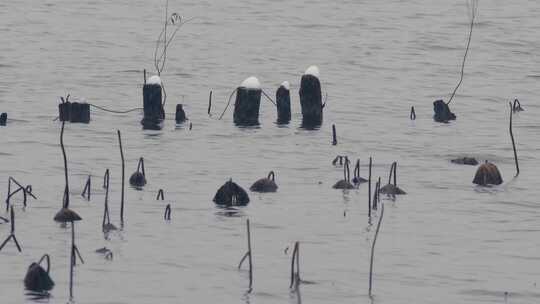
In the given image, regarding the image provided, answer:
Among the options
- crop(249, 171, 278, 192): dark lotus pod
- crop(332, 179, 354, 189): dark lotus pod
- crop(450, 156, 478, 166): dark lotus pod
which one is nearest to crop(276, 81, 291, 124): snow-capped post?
crop(450, 156, 478, 166): dark lotus pod

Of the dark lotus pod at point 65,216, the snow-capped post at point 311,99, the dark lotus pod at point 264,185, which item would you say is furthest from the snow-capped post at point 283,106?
the dark lotus pod at point 65,216

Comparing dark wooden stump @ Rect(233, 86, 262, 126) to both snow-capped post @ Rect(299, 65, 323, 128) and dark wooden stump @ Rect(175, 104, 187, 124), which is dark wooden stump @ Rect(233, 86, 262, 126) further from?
dark wooden stump @ Rect(175, 104, 187, 124)

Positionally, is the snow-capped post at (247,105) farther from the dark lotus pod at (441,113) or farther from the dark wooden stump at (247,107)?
the dark lotus pod at (441,113)

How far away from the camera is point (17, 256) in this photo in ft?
88.2

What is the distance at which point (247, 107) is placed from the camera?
45.0m

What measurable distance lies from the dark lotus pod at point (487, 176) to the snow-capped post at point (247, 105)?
9974 millimetres

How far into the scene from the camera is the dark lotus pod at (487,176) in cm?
3603

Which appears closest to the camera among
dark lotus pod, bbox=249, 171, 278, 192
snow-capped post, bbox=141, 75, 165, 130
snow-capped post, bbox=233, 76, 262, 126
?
dark lotus pod, bbox=249, 171, 278, 192

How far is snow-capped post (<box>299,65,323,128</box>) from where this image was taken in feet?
149

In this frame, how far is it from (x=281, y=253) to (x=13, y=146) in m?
13.6

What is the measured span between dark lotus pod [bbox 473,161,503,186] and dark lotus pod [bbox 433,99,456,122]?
464 inches

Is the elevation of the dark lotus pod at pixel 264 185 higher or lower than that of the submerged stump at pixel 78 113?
lower

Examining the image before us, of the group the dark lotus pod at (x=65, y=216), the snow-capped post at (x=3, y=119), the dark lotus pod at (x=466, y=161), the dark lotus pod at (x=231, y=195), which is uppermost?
the snow-capped post at (x=3, y=119)

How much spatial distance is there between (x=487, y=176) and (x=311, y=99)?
1054cm
